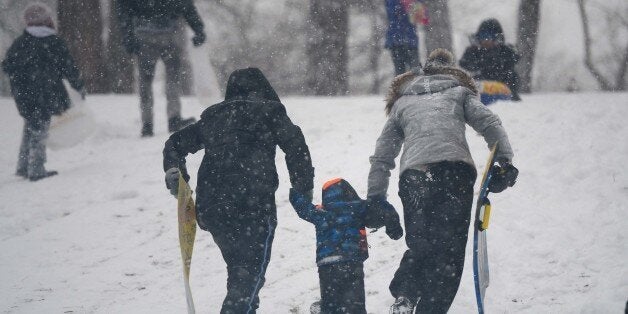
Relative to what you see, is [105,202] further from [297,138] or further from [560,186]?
[560,186]

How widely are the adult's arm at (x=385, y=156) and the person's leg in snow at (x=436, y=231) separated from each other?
0.94 feet

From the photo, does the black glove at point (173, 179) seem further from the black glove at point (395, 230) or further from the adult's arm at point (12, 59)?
the adult's arm at point (12, 59)

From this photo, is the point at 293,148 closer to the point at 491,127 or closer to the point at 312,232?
the point at 491,127

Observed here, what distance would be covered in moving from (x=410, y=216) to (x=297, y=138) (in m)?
0.93

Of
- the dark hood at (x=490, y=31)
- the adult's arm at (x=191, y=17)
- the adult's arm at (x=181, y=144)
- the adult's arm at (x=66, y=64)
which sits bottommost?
the adult's arm at (x=181, y=144)

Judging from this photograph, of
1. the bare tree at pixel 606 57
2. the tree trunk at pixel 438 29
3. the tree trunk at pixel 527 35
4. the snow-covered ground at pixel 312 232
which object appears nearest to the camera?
the snow-covered ground at pixel 312 232

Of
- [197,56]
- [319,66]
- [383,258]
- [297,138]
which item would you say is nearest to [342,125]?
[197,56]

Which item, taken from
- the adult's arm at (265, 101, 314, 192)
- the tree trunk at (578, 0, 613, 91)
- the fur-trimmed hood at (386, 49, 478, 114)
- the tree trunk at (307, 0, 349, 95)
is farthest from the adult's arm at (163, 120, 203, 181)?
the tree trunk at (578, 0, 613, 91)

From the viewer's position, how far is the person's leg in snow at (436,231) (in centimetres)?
413

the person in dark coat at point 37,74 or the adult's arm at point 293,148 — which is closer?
the adult's arm at point 293,148

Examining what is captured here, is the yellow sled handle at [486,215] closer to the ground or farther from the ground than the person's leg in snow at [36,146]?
farther from the ground

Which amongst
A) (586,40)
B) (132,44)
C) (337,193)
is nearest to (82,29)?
(132,44)

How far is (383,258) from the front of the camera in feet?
19.0

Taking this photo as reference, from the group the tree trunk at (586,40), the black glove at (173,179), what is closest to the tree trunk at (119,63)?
the black glove at (173,179)
